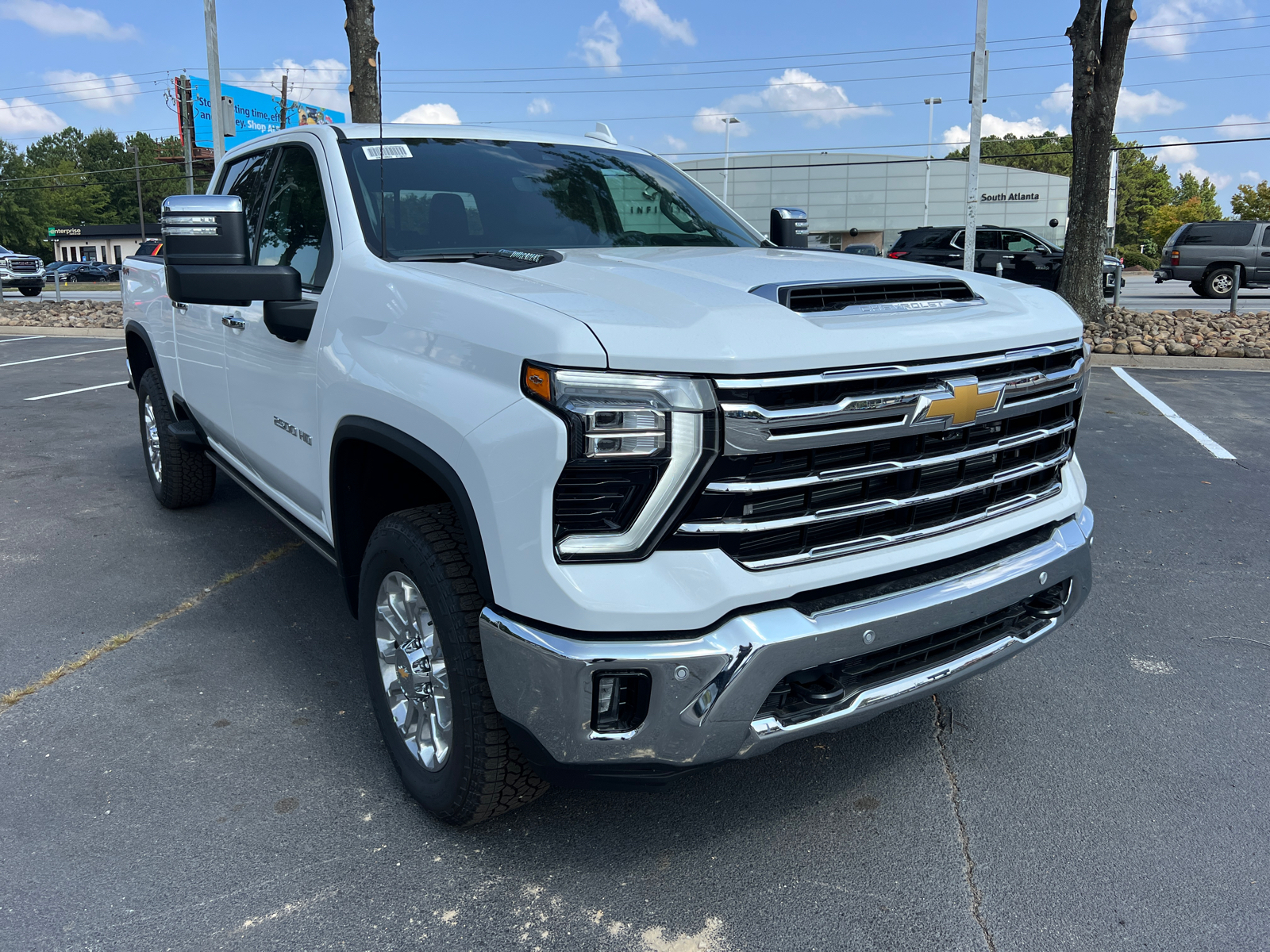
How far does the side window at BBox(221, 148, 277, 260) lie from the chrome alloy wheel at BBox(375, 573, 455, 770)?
190cm

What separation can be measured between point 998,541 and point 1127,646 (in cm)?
167

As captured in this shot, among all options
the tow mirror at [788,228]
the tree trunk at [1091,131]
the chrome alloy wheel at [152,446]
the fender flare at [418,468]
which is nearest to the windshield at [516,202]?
the tow mirror at [788,228]

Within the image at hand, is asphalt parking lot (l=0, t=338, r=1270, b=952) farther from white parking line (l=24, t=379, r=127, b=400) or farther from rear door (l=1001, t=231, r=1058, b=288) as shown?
rear door (l=1001, t=231, r=1058, b=288)

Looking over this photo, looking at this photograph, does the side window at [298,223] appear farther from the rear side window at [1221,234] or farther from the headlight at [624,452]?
the rear side window at [1221,234]

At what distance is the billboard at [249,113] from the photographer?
37.1 m

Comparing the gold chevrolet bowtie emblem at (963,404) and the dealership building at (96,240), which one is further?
the dealership building at (96,240)

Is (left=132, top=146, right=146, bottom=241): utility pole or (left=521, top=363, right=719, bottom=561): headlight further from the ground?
(left=132, top=146, right=146, bottom=241): utility pole

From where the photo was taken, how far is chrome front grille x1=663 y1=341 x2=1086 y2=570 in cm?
200

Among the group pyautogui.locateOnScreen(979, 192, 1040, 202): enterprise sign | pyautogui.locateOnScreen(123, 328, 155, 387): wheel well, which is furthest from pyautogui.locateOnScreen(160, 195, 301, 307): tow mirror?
pyautogui.locateOnScreen(979, 192, 1040, 202): enterprise sign

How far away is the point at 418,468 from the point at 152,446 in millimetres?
3868

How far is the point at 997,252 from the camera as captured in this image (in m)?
20.2

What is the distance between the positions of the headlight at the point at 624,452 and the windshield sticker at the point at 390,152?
5.66ft

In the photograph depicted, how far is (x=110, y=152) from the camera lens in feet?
367

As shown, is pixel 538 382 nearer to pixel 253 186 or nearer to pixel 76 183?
pixel 253 186
